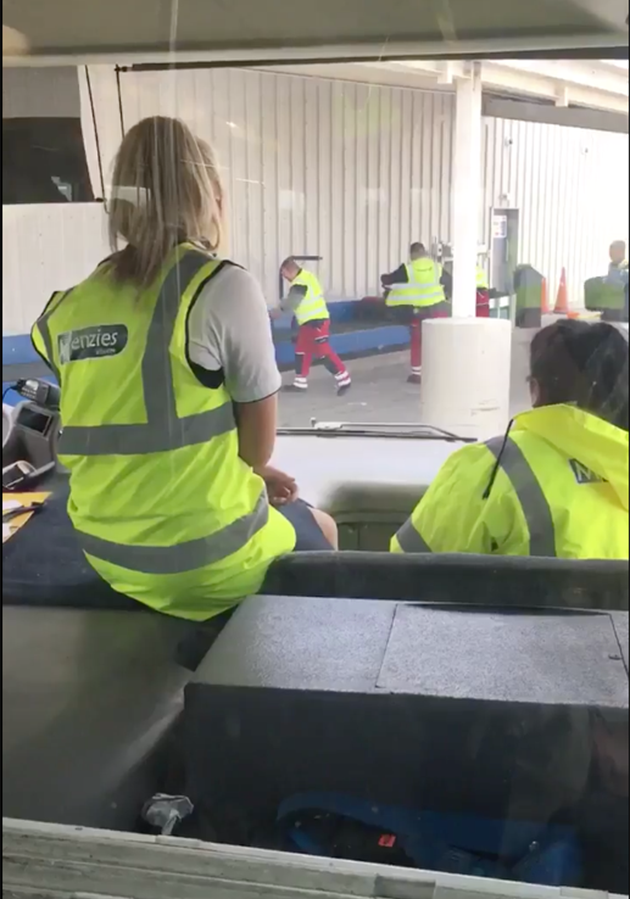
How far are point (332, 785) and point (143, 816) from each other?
0.66ft

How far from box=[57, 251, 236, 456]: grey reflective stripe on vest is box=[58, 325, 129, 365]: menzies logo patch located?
0.13ft

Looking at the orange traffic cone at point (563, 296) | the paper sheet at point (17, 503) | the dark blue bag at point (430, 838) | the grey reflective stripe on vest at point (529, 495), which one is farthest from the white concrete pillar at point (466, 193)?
the paper sheet at point (17, 503)

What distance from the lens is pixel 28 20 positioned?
40.0 inches

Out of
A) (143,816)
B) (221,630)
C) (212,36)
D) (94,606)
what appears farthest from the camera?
(94,606)

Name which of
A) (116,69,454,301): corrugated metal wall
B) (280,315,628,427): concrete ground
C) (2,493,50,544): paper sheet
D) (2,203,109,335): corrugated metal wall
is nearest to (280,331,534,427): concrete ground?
(280,315,628,427): concrete ground

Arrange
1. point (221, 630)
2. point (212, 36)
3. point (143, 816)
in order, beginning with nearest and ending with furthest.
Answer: point (143, 816), point (212, 36), point (221, 630)

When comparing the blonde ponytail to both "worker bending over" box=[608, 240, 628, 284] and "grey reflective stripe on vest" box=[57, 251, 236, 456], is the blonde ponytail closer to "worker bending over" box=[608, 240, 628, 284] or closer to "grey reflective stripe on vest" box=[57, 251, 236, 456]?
"grey reflective stripe on vest" box=[57, 251, 236, 456]

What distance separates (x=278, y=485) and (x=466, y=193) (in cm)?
56

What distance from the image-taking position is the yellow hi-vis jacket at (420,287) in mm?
1095

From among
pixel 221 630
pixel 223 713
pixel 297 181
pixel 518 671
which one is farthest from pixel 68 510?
pixel 518 671

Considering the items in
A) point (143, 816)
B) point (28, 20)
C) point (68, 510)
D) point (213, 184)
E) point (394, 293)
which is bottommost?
point (143, 816)

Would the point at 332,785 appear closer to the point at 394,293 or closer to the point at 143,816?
the point at 143,816

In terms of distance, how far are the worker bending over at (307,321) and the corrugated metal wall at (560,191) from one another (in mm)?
219

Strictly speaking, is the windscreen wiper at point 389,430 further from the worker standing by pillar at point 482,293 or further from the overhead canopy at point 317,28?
the overhead canopy at point 317,28
